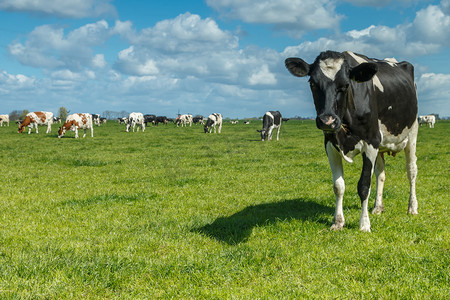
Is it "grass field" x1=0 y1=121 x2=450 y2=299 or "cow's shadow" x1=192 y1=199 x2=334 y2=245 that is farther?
"cow's shadow" x1=192 y1=199 x2=334 y2=245

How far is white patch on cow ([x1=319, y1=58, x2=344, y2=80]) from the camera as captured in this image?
562 centimetres

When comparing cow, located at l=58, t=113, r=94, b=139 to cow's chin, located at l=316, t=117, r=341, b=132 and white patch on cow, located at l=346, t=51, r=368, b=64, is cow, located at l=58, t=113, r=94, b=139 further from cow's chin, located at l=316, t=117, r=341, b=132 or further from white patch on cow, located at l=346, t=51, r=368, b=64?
cow's chin, located at l=316, t=117, r=341, b=132

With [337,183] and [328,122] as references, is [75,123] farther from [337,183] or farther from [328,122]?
[328,122]

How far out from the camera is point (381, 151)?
7508 mm

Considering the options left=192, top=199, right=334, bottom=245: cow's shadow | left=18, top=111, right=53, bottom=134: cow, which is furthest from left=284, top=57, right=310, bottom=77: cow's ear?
left=18, top=111, right=53, bottom=134: cow

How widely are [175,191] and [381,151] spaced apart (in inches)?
210

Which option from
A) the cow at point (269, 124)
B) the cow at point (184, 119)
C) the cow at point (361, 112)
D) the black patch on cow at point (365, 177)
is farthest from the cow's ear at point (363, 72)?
the cow at point (184, 119)

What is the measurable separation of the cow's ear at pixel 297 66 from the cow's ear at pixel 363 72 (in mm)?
724

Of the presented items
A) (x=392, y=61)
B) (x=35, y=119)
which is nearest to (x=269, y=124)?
(x=392, y=61)

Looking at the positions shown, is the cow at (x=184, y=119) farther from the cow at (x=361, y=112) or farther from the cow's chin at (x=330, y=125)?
the cow's chin at (x=330, y=125)

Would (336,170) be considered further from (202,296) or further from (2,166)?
(2,166)

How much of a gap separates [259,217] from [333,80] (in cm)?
308

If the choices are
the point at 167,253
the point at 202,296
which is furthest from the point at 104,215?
the point at 202,296

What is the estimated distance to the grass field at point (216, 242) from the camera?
4.30 m
